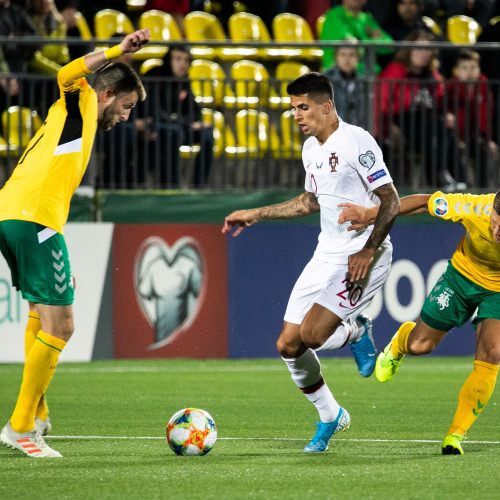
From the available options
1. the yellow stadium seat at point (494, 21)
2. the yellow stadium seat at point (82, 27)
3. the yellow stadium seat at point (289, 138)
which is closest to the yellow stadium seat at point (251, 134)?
the yellow stadium seat at point (289, 138)

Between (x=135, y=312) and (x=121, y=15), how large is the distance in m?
4.59

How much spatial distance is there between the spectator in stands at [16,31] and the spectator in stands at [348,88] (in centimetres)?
325

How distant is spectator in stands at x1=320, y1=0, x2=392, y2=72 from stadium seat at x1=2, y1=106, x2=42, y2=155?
13.0ft

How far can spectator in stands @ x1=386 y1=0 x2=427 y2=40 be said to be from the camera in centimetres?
1697

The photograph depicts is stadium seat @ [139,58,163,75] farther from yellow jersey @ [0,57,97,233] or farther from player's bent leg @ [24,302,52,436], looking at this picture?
yellow jersey @ [0,57,97,233]

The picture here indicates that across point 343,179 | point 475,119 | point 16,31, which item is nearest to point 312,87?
point 343,179

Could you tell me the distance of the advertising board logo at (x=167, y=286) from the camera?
14.1 m

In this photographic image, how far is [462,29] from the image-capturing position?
1828 centimetres

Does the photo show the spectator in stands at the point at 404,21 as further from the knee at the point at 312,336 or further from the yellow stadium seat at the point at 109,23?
the knee at the point at 312,336

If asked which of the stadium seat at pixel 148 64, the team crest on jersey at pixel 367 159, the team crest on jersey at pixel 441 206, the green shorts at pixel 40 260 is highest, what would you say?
the team crest on jersey at pixel 367 159

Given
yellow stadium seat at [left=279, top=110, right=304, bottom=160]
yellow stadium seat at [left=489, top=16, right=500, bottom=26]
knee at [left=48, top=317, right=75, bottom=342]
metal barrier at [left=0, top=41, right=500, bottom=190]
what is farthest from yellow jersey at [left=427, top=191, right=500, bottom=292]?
yellow stadium seat at [left=489, top=16, right=500, bottom=26]

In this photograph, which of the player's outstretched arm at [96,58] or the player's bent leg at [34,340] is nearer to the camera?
the player's outstretched arm at [96,58]

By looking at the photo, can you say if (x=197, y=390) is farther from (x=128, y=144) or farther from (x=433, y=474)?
(x=433, y=474)

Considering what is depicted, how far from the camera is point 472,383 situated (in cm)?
787
